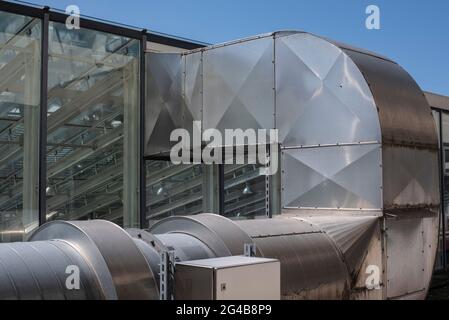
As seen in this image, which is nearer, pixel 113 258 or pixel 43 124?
pixel 113 258

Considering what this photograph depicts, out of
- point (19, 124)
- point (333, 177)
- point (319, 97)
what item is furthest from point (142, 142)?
point (333, 177)

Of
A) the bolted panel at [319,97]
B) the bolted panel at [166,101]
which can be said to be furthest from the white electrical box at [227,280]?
the bolted panel at [166,101]

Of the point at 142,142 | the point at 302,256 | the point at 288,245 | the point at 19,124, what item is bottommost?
the point at 302,256

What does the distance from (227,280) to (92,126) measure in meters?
5.64

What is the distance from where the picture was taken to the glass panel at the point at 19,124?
328 inches

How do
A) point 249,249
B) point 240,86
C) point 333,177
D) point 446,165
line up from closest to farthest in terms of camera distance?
point 249,249
point 333,177
point 240,86
point 446,165

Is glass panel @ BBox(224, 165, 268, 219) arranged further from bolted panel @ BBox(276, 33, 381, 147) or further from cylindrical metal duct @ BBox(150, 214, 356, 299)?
cylindrical metal duct @ BBox(150, 214, 356, 299)

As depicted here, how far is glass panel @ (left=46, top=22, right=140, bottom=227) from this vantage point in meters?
9.00

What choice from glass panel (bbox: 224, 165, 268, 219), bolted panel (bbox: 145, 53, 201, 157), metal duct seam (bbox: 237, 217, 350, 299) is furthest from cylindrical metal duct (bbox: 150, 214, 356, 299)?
glass panel (bbox: 224, 165, 268, 219)

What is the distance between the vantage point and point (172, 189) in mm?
11203

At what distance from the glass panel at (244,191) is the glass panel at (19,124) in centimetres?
464

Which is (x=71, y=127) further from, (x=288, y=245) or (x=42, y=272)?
(x=42, y=272)

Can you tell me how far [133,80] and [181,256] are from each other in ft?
17.4

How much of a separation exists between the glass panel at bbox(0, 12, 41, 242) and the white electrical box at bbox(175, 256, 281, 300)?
449 centimetres
